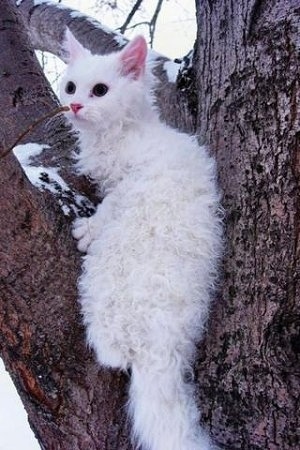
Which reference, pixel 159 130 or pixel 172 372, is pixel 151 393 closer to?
pixel 172 372

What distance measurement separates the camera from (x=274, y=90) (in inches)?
36.1

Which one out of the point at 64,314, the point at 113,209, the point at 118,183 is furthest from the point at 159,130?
the point at 64,314

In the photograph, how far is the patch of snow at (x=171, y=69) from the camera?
1.71m

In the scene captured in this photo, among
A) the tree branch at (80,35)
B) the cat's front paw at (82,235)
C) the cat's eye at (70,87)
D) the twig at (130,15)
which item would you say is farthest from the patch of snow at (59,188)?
the twig at (130,15)

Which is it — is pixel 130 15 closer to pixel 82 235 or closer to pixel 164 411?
pixel 82 235

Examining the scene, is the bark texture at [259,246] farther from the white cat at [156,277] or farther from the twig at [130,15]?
the twig at [130,15]

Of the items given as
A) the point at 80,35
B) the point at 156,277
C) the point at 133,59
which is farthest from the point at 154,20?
the point at 156,277

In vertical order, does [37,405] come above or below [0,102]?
below

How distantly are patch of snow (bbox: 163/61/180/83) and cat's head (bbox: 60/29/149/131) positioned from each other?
12.2 inches

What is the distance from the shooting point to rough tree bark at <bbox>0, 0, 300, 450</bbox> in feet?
2.80

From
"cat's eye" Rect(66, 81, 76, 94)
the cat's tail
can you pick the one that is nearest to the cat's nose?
"cat's eye" Rect(66, 81, 76, 94)

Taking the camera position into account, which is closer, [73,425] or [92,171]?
[73,425]

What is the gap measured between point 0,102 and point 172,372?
Answer: 86cm

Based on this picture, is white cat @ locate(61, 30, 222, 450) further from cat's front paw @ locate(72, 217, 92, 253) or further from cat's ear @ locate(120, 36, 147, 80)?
cat's ear @ locate(120, 36, 147, 80)
